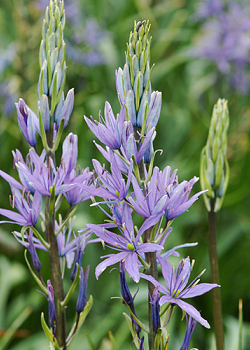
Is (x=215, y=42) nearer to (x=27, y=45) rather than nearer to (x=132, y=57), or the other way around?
(x=27, y=45)

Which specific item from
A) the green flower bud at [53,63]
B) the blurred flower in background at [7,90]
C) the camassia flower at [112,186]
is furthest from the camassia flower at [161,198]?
the blurred flower in background at [7,90]

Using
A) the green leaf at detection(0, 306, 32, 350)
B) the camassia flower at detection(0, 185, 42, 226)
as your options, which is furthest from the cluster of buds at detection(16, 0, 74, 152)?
the green leaf at detection(0, 306, 32, 350)

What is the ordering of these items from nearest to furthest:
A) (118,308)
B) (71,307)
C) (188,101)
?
(118,308), (71,307), (188,101)

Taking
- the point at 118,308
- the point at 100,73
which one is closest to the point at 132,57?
the point at 118,308

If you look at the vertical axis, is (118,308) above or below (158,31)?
below

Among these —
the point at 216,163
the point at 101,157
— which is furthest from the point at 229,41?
the point at 216,163

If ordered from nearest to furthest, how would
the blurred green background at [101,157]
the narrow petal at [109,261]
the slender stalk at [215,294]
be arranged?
the narrow petal at [109,261]
the slender stalk at [215,294]
the blurred green background at [101,157]

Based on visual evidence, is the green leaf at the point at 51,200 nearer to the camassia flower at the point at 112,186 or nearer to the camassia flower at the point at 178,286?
the camassia flower at the point at 112,186
